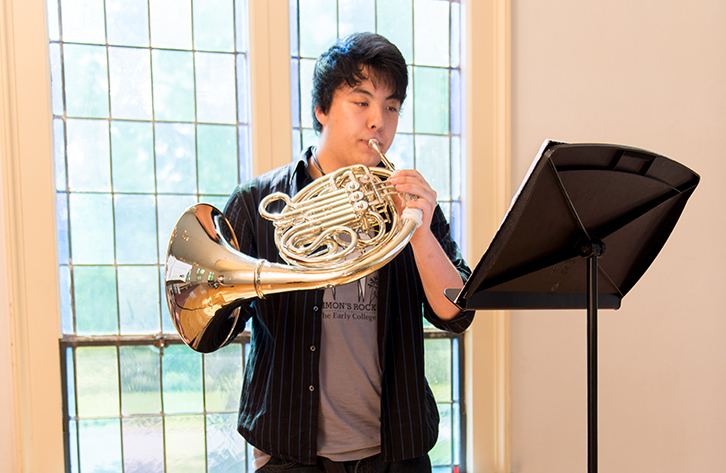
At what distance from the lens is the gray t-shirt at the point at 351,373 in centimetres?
118

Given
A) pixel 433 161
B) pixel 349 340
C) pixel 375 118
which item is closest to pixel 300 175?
pixel 375 118

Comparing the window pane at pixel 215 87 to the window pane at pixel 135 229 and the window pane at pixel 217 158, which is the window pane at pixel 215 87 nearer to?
the window pane at pixel 217 158

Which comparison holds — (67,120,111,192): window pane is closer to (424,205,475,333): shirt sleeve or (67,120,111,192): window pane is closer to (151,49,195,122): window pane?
(151,49,195,122): window pane

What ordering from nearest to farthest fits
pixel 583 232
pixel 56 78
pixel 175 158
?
pixel 583 232 → pixel 56 78 → pixel 175 158

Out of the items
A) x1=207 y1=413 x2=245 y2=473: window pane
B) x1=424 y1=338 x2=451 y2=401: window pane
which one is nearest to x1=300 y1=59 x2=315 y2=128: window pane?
x1=424 y1=338 x2=451 y2=401: window pane

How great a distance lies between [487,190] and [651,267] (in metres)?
0.79

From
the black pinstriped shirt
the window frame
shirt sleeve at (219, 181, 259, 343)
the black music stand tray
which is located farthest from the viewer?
the window frame

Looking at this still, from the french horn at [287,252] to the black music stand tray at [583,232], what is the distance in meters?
0.22

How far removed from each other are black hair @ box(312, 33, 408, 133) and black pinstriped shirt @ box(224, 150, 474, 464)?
0.79 feet

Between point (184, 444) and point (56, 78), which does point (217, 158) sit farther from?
point (184, 444)

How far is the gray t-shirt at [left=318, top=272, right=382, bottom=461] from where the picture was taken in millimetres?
1181

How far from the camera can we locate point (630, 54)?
210 centimetres

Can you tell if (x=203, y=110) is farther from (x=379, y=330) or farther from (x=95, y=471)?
(x=95, y=471)

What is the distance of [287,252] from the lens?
1056mm
